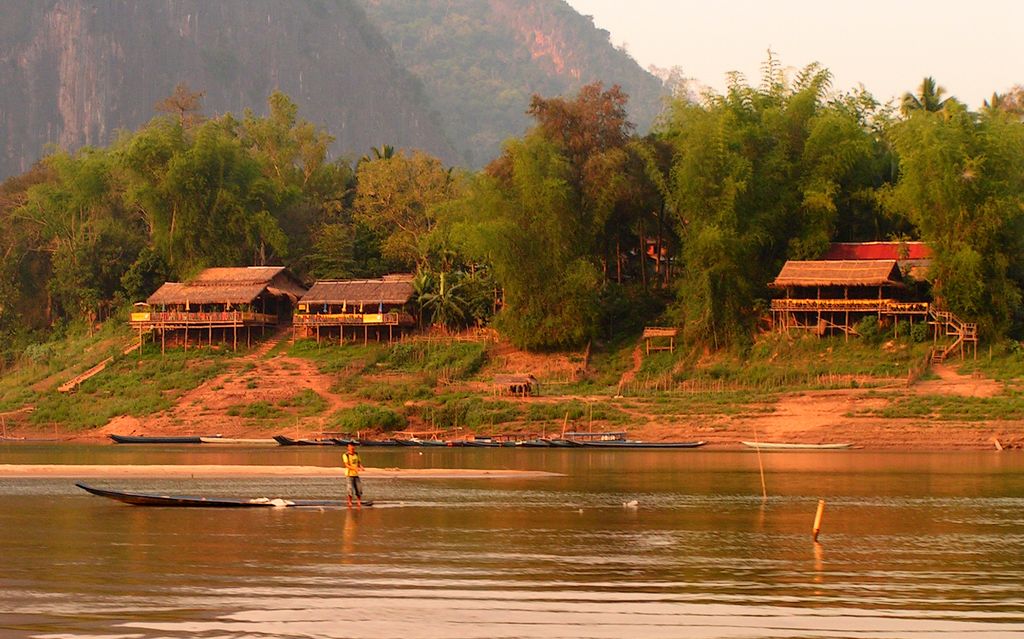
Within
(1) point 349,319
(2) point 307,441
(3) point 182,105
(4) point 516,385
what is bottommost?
(2) point 307,441

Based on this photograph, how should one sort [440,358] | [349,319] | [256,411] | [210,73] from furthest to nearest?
1. [210,73]
2. [349,319]
3. [440,358]
4. [256,411]

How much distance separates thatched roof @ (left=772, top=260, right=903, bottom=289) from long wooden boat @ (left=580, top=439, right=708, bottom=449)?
9040 millimetres

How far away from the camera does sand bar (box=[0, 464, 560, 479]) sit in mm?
34688

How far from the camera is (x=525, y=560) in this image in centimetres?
1978

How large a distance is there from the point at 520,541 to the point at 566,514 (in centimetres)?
437

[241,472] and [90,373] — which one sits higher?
[90,373]

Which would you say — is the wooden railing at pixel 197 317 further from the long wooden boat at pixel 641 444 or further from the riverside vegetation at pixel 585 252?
the long wooden boat at pixel 641 444

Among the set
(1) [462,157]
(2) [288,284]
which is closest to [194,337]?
(2) [288,284]

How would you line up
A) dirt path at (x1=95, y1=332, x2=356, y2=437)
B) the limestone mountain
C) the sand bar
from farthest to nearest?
1. the limestone mountain
2. dirt path at (x1=95, y1=332, x2=356, y2=437)
3. the sand bar

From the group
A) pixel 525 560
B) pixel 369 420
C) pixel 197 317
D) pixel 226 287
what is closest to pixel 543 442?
pixel 369 420

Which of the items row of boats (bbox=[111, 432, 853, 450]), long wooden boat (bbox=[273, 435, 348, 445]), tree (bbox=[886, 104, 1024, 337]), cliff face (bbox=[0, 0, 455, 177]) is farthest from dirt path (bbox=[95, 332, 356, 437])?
cliff face (bbox=[0, 0, 455, 177])

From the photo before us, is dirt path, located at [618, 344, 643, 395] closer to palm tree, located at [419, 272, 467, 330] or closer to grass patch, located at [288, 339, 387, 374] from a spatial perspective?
palm tree, located at [419, 272, 467, 330]

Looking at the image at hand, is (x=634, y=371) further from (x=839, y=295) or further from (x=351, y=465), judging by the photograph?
(x=351, y=465)

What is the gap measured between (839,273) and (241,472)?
85.8ft
